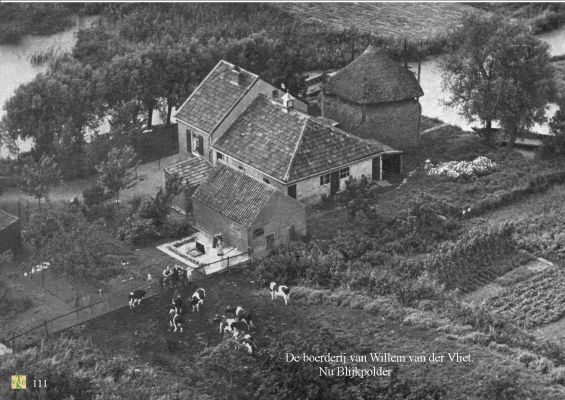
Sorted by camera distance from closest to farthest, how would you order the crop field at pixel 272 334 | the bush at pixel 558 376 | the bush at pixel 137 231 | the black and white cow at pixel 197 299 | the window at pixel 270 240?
the bush at pixel 558 376 < the crop field at pixel 272 334 < the black and white cow at pixel 197 299 < the window at pixel 270 240 < the bush at pixel 137 231

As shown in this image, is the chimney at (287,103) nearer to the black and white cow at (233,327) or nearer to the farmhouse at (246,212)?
the farmhouse at (246,212)

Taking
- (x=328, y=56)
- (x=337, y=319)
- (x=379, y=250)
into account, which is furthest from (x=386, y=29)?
(x=337, y=319)

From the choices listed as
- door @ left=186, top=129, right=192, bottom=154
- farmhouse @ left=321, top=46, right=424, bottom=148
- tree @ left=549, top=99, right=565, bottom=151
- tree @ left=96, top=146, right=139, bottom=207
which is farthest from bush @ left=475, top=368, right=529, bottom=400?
door @ left=186, top=129, right=192, bottom=154

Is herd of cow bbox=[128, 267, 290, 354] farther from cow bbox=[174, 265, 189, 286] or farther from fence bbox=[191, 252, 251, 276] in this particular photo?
fence bbox=[191, 252, 251, 276]

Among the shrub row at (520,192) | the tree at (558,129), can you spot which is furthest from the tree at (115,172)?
the tree at (558,129)

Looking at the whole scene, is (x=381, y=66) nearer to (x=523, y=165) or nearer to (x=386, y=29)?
(x=523, y=165)

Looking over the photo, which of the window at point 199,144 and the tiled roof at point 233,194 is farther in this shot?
the window at point 199,144
